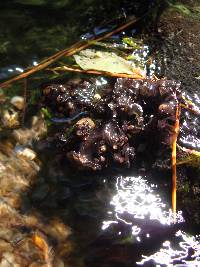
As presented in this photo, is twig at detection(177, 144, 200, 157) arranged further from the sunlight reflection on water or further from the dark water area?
the sunlight reflection on water

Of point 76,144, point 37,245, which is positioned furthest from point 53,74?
point 37,245

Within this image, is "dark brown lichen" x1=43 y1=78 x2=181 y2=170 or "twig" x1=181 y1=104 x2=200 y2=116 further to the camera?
"twig" x1=181 y1=104 x2=200 y2=116

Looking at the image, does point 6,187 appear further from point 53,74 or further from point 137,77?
point 137,77

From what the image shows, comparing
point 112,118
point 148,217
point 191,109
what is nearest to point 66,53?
point 112,118

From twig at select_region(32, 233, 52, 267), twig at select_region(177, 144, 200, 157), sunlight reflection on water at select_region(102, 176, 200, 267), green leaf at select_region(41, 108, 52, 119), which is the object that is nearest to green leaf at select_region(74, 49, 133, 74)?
green leaf at select_region(41, 108, 52, 119)

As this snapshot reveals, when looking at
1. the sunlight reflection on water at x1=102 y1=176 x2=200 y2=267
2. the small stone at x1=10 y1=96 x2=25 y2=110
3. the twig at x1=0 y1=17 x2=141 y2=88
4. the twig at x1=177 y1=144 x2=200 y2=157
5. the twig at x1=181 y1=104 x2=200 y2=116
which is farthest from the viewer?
the twig at x1=0 y1=17 x2=141 y2=88

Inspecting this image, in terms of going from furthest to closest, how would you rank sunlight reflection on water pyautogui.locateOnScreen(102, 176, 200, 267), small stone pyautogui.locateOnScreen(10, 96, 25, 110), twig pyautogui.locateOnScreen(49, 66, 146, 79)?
1. small stone pyautogui.locateOnScreen(10, 96, 25, 110)
2. twig pyautogui.locateOnScreen(49, 66, 146, 79)
3. sunlight reflection on water pyautogui.locateOnScreen(102, 176, 200, 267)

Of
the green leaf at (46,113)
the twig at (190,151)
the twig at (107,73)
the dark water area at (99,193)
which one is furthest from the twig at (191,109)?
the green leaf at (46,113)
